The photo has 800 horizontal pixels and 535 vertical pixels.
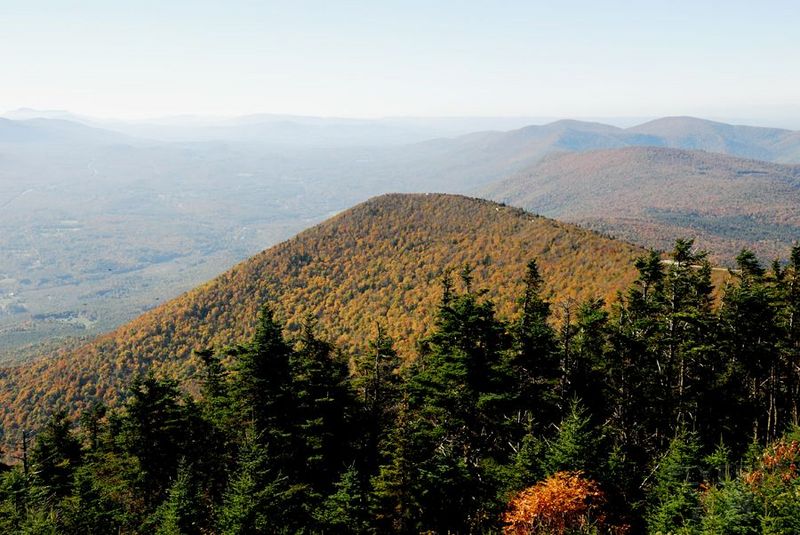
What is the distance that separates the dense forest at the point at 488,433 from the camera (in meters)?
18.2

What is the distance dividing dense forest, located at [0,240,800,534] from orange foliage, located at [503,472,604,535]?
0.06 meters

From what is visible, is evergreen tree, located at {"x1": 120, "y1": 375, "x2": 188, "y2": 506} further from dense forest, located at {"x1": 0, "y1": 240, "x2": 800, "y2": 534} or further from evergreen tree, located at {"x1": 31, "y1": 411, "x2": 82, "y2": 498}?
evergreen tree, located at {"x1": 31, "y1": 411, "x2": 82, "y2": 498}

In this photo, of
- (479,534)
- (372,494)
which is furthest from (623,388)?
(372,494)

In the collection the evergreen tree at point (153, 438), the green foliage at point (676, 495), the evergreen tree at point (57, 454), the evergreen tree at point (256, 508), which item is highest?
the green foliage at point (676, 495)

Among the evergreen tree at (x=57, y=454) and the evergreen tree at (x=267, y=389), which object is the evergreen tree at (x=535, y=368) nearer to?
the evergreen tree at (x=267, y=389)

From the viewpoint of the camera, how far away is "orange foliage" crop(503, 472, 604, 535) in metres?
16.4

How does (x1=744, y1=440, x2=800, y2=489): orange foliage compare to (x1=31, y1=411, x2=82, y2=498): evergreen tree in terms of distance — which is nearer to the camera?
(x1=744, y1=440, x2=800, y2=489): orange foliage

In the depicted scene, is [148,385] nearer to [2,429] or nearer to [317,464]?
[317,464]

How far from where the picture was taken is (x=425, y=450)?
19.2 metres

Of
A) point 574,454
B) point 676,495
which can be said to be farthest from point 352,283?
point 676,495

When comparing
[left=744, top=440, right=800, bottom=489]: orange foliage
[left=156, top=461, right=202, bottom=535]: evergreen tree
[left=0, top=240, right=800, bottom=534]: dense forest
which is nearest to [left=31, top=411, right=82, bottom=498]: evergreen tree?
[left=0, top=240, right=800, bottom=534]: dense forest

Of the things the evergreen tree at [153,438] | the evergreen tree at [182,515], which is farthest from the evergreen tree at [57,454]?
the evergreen tree at [182,515]

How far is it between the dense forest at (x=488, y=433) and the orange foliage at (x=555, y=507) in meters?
0.06

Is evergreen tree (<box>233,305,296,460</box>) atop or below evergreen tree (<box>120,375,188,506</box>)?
atop
